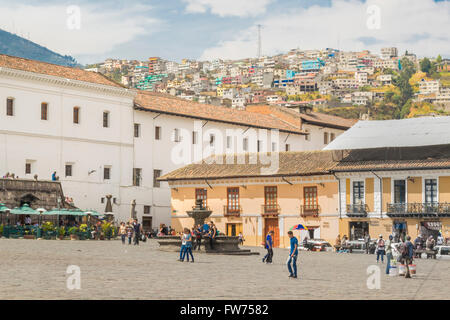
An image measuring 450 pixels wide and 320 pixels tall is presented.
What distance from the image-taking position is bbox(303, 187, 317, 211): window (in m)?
54.0

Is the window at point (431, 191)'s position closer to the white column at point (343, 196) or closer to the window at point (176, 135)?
the white column at point (343, 196)

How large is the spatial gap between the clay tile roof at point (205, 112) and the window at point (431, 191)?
21134 millimetres

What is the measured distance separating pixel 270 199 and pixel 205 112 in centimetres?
1539

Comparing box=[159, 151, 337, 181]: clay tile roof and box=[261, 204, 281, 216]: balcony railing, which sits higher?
box=[159, 151, 337, 181]: clay tile roof

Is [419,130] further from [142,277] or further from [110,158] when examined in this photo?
[142,277]

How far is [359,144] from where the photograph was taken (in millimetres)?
55031

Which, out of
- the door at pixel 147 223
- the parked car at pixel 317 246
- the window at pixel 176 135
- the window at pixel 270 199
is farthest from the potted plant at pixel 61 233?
the window at pixel 176 135

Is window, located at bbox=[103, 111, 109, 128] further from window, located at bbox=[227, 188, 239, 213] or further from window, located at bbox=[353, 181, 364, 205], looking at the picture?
window, located at bbox=[353, 181, 364, 205]

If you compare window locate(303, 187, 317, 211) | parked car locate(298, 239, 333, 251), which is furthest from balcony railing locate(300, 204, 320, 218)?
parked car locate(298, 239, 333, 251)

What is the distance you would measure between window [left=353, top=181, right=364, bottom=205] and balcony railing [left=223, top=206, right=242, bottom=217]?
25.0ft

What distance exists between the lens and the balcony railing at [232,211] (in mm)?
56188

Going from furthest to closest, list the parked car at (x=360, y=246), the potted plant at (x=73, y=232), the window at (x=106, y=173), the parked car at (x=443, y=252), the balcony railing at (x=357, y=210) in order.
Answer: the window at (x=106, y=173), the balcony railing at (x=357, y=210), the parked car at (x=360, y=246), the potted plant at (x=73, y=232), the parked car at (x=443, y=252)

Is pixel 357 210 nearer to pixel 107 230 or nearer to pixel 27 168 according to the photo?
pixel 107 230
